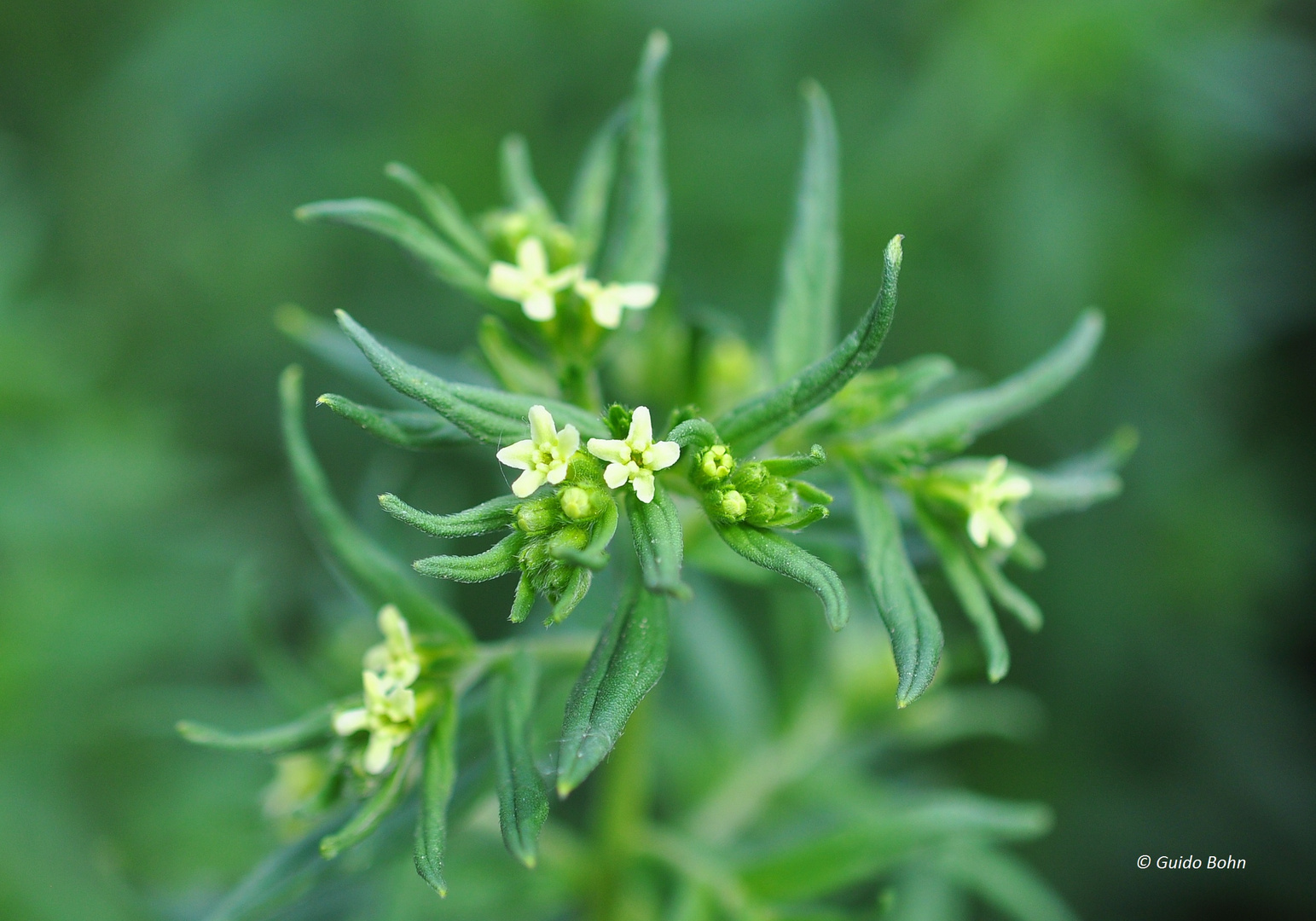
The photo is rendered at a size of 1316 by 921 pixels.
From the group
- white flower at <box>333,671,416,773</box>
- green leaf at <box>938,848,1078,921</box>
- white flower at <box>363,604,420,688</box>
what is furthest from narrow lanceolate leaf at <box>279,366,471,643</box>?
green leaf at <box>938,848,1078,921</box>

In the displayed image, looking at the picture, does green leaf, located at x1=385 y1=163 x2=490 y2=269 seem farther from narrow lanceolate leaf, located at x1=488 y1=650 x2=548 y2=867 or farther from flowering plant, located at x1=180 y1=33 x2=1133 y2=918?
narrow lanceolate leaf, located at x1=488 y1=650 x2=548 y2=867

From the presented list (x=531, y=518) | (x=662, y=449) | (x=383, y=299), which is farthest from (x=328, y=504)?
(x=383, y=299)

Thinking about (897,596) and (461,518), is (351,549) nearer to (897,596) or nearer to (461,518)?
(461,518)

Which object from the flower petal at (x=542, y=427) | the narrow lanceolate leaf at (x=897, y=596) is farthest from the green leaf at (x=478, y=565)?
the narrow lanceolate leaf at (x=897, y=596)

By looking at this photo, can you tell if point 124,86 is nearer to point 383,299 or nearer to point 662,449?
point 383,299

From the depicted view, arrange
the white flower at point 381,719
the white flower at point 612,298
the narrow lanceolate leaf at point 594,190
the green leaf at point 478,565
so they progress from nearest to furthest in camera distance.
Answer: the green leaf at point 478,565 < the white flower at point 381,719 < the white flower at point 612,298 < the narrow lanceolate leaf at point 594,190

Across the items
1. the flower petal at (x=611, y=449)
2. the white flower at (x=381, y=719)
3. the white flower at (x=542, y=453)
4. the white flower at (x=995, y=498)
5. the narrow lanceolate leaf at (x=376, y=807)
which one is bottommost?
the narrow lanceolate leaf at (x=376, y=807)

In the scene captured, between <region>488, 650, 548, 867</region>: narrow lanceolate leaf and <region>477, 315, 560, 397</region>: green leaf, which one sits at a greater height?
<region>477, 315, 560, 397</region>: green leaf

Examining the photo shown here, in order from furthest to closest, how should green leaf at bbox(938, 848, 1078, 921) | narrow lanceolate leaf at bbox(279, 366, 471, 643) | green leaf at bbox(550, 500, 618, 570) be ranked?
green leaf at bbox(938, 848, 1078, 921)
narrow lanceolate leaf at bbox(279, 366, 471, 643)
green leaf at bbox(550, 500, 618, 570)

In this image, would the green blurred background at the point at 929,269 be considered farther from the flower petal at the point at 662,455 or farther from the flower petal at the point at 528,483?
the flower petal at the point at 662,455
